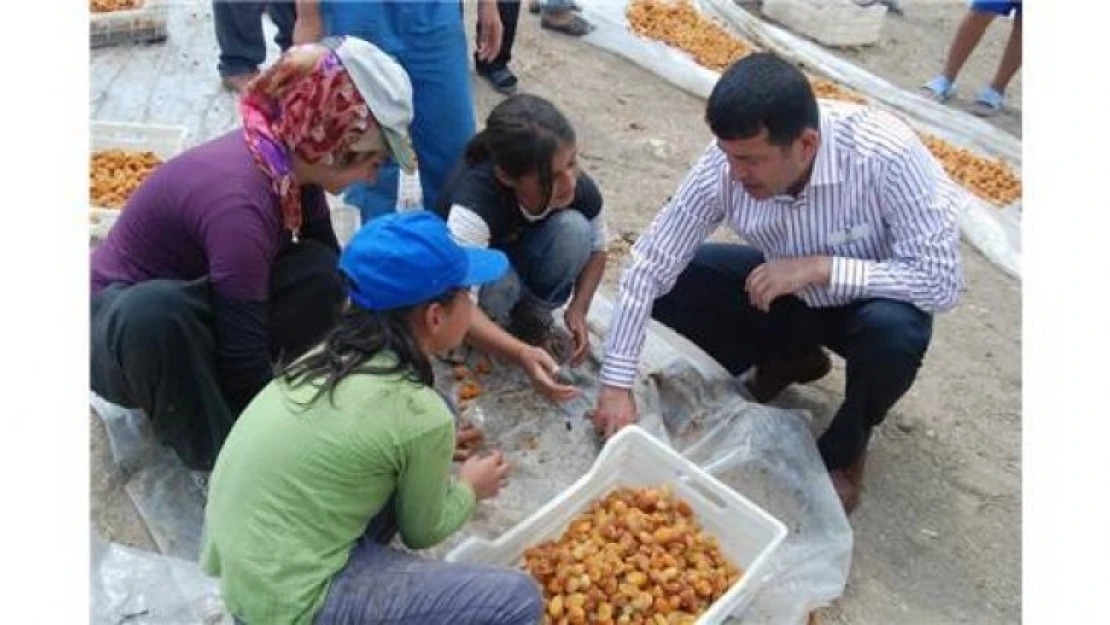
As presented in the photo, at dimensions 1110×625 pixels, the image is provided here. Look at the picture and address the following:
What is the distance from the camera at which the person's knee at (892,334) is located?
2.50 metres

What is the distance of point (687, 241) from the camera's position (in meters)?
2.72

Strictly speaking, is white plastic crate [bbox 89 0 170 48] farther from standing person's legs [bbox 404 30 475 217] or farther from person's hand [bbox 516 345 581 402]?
person's hand [bbox 516 345 581 402]

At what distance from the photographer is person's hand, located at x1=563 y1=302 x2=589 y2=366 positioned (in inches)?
115

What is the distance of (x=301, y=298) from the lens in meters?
2.52

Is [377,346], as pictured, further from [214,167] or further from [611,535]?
[611,535]

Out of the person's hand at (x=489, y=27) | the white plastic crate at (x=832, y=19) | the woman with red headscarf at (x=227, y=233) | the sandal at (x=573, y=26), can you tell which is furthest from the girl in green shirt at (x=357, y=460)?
the white plastic crate at (x=832, y=19)

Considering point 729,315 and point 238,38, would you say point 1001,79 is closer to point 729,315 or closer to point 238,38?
point 729,315

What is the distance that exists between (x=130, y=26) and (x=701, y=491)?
340 cm

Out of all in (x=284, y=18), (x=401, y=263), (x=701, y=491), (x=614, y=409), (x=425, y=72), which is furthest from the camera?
(x=284, y=18)

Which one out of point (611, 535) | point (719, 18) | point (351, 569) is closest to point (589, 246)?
point (611, 535)

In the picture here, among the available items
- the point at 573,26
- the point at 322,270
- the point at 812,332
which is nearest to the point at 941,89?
A: the point at 573,26

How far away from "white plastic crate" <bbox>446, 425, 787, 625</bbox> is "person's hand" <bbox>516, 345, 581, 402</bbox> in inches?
8.9

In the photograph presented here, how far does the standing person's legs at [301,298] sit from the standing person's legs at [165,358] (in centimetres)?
24

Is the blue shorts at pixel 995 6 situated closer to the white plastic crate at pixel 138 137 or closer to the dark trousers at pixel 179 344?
the white plastic crate at pixel 138 137
